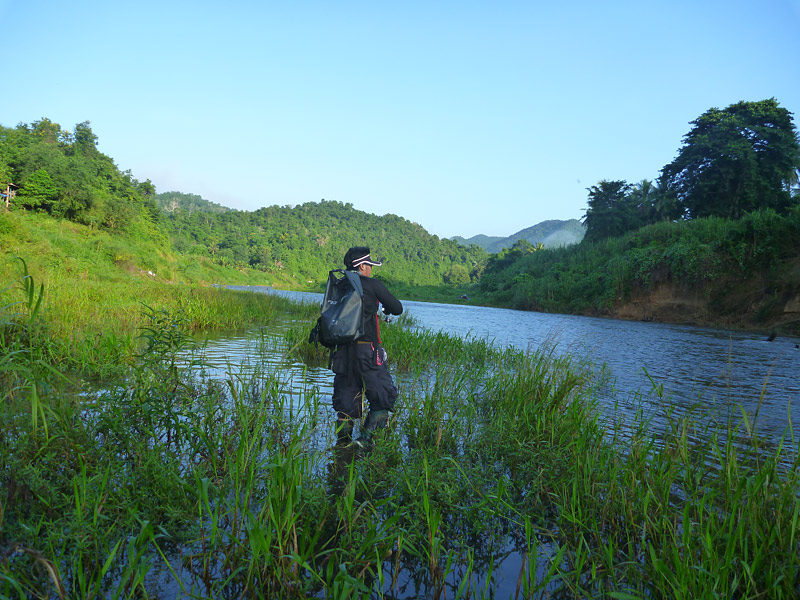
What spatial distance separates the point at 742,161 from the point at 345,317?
37360mm

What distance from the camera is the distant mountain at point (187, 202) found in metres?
158

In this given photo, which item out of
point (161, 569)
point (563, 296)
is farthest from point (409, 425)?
point (563, 296)

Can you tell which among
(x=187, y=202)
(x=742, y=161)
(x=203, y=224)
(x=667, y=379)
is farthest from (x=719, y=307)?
(x=187, y=202)

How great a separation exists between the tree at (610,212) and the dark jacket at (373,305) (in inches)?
1795

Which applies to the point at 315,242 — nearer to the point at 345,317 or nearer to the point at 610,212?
the point at 610,212

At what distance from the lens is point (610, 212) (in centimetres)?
4481

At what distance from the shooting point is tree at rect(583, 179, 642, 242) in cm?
4425

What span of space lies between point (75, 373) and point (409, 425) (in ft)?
14.0

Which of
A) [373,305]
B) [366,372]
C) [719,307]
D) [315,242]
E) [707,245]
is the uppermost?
[315,242]

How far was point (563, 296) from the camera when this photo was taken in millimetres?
33812

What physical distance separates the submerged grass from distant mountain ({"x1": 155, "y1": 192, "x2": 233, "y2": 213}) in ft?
551

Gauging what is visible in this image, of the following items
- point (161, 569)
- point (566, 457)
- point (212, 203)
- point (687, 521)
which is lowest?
point (161, 569)

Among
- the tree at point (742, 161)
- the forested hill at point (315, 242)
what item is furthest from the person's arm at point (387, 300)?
the forested hill at point (315, 242)

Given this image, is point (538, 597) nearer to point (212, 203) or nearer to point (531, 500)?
point (531, 500)
